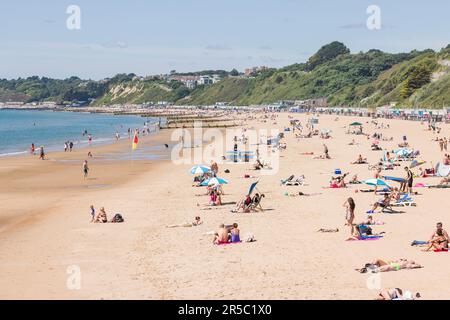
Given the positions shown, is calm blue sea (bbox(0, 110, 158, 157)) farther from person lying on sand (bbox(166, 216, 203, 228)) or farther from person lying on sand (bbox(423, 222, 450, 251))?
person lying on sand (bbox(423, 222, 450, 251))

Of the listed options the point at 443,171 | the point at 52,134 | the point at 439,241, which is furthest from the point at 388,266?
the point at 52,134

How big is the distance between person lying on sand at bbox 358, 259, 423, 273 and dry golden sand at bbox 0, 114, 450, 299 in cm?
24

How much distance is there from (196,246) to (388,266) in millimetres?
5668

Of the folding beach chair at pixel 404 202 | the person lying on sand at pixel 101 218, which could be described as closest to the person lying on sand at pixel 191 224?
the person lying on sand at pixel 101 218

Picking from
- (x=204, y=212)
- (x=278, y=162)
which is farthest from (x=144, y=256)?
(x=278, y=162)

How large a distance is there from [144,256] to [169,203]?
9267 millimetres

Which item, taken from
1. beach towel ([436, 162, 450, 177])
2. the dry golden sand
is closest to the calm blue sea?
the dry golden sand

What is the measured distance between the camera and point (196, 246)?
680 inches

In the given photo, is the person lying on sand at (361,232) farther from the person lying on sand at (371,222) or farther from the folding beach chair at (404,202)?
the folding beach chair at (404,202)

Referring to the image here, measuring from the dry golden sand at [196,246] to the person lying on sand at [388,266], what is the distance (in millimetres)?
239

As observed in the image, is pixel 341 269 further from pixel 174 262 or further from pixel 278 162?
pixel 278 162

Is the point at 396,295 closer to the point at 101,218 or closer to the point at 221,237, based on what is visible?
the point at 221,237

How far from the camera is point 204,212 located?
22.8 metres
